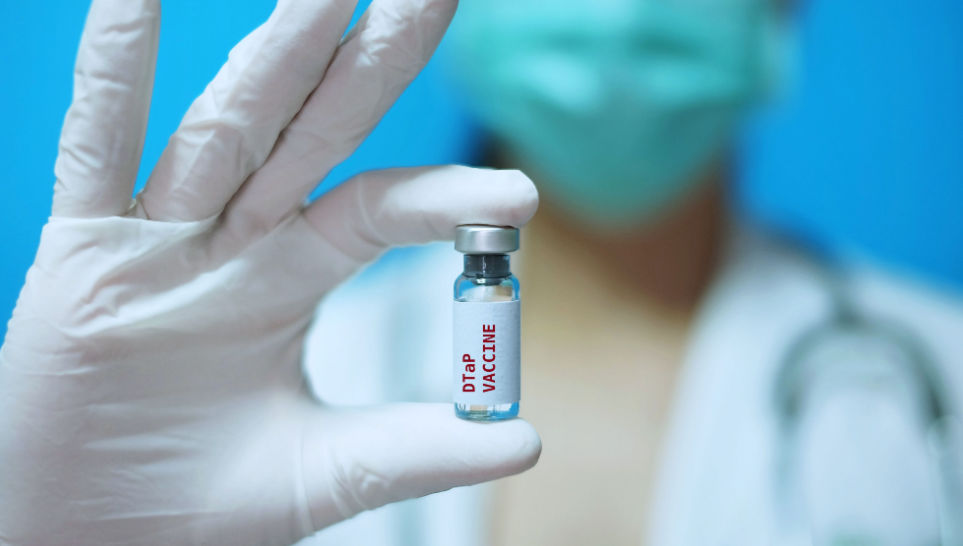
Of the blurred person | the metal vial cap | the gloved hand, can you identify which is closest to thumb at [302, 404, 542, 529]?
the gloved hand

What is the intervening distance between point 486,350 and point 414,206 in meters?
0.17

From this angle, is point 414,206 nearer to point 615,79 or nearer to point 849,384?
point 615,79

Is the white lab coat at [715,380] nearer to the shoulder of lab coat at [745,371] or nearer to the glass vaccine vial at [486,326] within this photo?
the shoulder of lab coat at [745,371]

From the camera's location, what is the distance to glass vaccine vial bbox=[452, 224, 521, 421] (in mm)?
657

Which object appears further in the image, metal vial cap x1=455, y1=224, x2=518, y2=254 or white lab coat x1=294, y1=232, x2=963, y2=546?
white lab coat x1=294, y1=232, x2=963, y2=546

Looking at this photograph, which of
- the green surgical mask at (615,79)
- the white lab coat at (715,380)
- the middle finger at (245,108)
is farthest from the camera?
the white lab coat at (715,380)

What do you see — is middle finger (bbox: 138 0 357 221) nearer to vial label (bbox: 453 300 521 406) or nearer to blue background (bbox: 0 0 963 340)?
vial label (bbox: 453 300 521 406)

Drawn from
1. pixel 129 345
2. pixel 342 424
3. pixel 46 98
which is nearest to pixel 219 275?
pixel 129 345

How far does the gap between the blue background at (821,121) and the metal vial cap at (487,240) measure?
0.64 metres

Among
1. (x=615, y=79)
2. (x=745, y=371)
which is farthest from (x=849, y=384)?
(x=615, y=79)

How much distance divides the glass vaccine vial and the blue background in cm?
63

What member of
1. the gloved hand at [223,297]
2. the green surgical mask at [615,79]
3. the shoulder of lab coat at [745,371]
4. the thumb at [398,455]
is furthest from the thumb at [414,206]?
the shoulder of lab coat at [745,371]

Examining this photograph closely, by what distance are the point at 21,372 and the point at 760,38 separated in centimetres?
112

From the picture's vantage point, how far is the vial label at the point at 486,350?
656 mm
